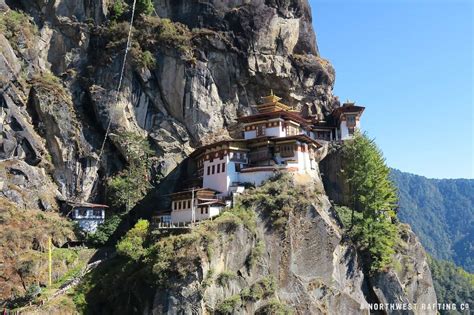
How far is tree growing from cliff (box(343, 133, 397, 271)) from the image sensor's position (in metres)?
47.6

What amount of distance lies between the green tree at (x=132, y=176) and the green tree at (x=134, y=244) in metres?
8.96

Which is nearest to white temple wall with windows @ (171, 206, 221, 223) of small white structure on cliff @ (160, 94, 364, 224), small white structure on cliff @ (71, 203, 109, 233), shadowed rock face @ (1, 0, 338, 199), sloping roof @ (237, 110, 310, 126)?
small white structure on cliff @ (160, 94, 364, 224)

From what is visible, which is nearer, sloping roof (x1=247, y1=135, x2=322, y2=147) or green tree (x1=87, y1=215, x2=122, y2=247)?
green tree (x1=87, y1=215, x2=122, y2=247)

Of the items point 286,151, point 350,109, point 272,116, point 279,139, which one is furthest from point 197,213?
point 350,109

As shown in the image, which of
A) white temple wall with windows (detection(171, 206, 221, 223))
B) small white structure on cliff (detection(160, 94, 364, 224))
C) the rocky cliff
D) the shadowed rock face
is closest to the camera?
white temple wall with windows (detection(171, 206, 221, 223))

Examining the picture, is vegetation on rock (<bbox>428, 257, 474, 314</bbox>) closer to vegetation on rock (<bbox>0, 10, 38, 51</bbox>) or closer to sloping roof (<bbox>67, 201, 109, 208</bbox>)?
sloping roof (<bbox>67, 201, 109, 208</bbox>)

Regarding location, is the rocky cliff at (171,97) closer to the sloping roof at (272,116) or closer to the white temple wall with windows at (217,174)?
the sloping roof at (272,116)

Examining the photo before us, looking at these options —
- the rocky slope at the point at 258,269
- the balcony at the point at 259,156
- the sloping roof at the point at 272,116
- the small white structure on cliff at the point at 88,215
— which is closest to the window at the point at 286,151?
the balcony at the point at 259,156

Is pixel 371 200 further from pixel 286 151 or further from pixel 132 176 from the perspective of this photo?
pixel 132 176

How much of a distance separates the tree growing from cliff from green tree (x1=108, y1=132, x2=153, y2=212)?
75.7 feet

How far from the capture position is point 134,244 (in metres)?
40.7

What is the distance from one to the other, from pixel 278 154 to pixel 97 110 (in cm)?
2246

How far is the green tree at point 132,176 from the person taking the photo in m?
51.4

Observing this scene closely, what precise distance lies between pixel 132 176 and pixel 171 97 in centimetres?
1154
